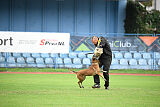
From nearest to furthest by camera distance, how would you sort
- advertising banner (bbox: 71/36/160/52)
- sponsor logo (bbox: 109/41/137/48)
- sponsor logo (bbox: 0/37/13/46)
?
sponsor logo (bbox: 0/37/13/46) → advertising banner (bbox: 71/36/160/52) → sponsor logo (bbox: 109/41/137/48)

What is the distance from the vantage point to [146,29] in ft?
87.1

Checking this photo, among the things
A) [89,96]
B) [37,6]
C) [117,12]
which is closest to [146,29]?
[117,12]

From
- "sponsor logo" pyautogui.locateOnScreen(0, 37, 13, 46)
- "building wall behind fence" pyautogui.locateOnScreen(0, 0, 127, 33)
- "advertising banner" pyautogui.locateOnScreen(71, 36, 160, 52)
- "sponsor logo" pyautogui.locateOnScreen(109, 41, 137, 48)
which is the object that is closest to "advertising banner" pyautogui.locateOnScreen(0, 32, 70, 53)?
"sponsor logo" pyautogui.locateOnScreen(0, 37, 13, 46)

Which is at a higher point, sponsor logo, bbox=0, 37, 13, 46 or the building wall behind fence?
the building wall behind fence

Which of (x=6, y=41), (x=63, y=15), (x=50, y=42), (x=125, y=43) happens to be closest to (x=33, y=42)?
(x=50, y=42)

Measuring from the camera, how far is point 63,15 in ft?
90.5

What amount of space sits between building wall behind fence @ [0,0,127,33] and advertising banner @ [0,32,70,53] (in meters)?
7.78

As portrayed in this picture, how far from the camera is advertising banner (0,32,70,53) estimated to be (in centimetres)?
1930

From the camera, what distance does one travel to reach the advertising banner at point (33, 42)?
19.3 metres

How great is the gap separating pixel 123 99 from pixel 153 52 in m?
14.0

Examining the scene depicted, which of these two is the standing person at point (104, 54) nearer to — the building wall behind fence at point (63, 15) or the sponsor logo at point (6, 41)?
the sponsor logo at point (6, 41)

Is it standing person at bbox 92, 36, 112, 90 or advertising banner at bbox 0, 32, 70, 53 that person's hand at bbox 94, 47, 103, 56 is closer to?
standing person at bbox 92, 36, 112, 90

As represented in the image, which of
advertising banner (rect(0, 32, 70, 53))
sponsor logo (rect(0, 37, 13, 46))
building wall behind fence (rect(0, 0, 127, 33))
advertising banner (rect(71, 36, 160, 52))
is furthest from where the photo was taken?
building wall behind fence (rect(0, 0, 127, 33))

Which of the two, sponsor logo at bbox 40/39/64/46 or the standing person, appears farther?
sponsor logo at bbox 40/39/64/46
